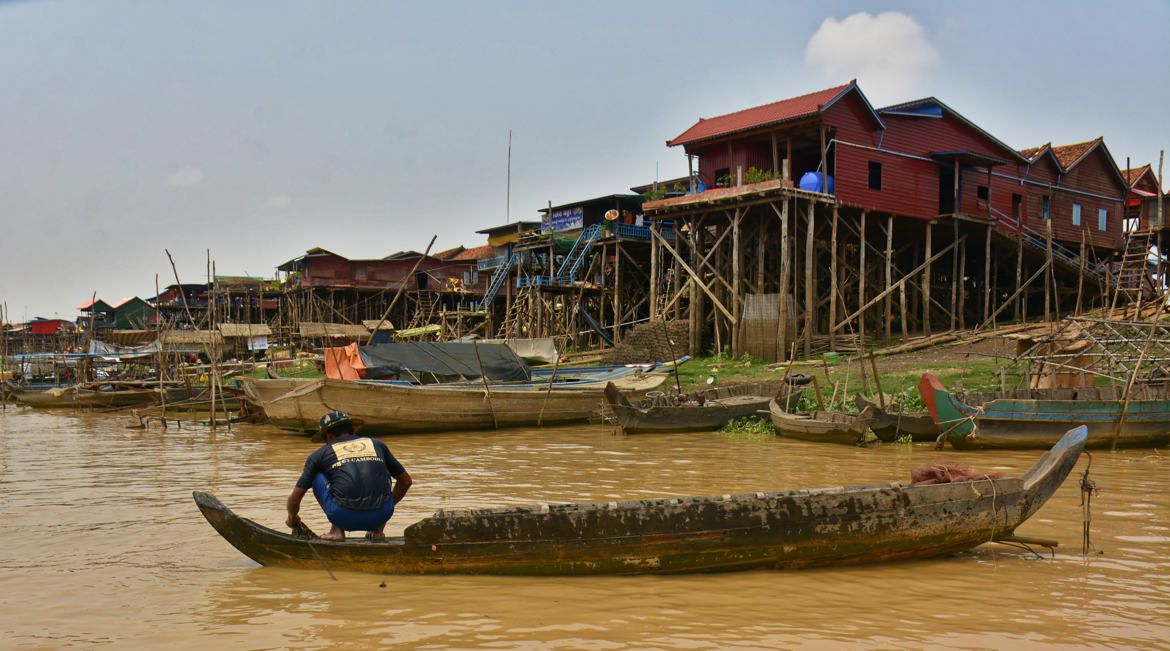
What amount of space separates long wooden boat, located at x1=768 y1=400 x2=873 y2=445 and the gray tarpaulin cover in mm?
7002

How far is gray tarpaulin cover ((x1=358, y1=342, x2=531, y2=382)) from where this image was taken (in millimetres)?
18750

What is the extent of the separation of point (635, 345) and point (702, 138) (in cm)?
686

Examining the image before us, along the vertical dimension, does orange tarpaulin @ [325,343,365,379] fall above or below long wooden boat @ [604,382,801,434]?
above

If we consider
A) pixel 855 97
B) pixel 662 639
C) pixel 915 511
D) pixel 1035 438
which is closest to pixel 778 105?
pixel 855 97

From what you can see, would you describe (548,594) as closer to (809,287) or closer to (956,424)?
(956,424)

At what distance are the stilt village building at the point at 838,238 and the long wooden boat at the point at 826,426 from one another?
6771mm

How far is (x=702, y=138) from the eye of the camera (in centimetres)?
2559

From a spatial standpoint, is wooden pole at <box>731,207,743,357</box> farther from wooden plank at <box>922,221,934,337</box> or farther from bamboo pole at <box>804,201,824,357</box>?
wooden plank at <box>922,221,934,337</box>

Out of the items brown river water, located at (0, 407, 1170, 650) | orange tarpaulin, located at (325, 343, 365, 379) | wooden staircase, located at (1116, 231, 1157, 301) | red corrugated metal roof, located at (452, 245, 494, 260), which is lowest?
brown river water, located at (0, 407, 1170, 650)

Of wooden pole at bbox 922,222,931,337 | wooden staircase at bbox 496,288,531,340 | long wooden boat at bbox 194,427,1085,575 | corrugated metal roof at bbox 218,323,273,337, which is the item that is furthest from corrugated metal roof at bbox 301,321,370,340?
long wooden boat at bbox 194,427,1085,575

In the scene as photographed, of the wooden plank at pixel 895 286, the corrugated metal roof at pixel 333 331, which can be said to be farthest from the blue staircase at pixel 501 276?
the wooden plank at pixel 895 286

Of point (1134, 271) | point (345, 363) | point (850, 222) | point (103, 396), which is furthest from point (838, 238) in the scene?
point (103, 396)

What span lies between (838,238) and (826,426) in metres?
14.3

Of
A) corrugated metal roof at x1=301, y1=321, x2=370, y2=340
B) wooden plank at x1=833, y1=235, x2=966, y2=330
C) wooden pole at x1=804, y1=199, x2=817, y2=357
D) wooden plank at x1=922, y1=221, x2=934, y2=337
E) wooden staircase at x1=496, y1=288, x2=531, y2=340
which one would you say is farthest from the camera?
corrugated metal roof at x1=301, y1=321, x2=370, y2=340
